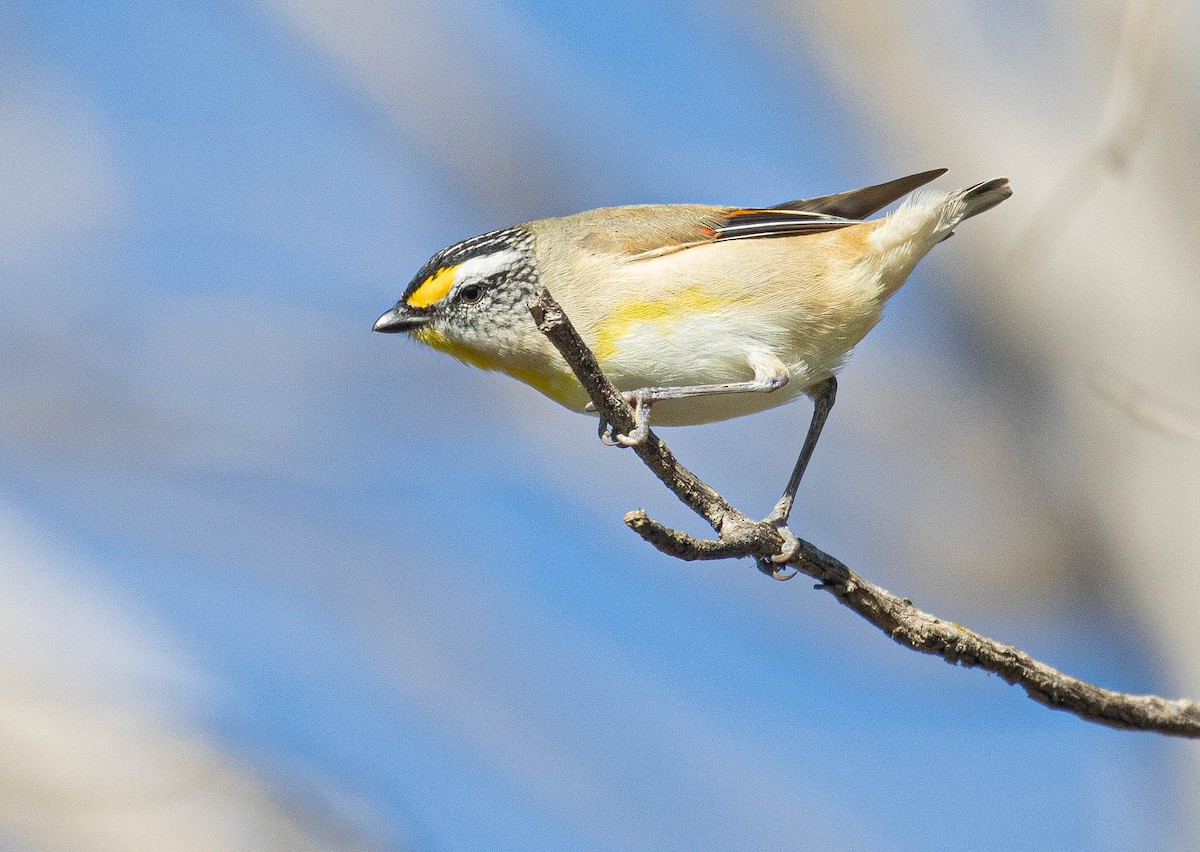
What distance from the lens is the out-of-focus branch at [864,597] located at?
11.0 ft

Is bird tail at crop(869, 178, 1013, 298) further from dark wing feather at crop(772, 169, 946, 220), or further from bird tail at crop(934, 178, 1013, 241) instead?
dark wing feather at crop(772, 169, 946, 220)

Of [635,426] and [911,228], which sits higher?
[911,228]

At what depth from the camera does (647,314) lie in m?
4.61

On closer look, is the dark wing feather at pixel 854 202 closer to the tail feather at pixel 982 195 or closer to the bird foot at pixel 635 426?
the tail feather at pixel 982 195

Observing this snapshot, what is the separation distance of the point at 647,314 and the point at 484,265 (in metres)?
0.92

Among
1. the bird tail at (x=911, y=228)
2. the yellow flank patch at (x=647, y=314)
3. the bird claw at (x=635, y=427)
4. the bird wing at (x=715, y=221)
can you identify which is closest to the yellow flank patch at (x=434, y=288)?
the bird wing at (x=715, y=221)

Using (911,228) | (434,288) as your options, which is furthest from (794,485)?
(434,288)

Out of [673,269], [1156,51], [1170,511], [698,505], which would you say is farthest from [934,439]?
[698,505]

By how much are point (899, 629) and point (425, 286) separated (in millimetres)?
2560

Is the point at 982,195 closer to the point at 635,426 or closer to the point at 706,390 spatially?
the point at 706,390

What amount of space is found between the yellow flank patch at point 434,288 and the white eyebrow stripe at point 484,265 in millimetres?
41

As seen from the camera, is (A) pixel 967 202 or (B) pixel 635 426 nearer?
(B) pixel 635 426

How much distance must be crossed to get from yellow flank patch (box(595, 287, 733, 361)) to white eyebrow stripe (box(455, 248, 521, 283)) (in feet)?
2.42

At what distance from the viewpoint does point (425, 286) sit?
5.26 metres
